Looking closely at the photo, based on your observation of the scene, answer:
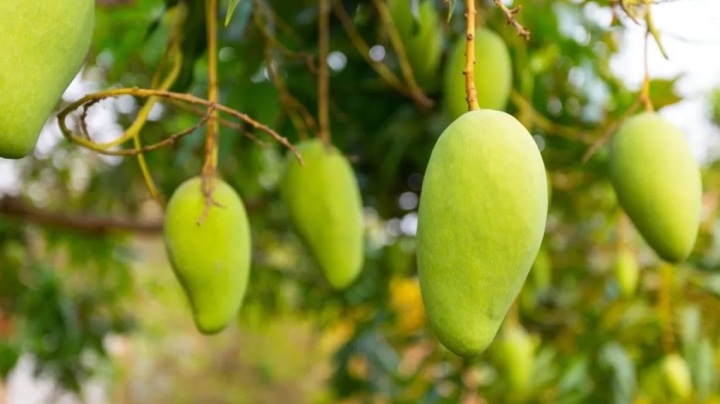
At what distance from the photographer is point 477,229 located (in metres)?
0.31

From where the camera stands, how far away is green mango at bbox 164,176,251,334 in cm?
42

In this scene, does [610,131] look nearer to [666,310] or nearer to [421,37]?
[421,37]

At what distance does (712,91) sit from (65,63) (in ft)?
7.03

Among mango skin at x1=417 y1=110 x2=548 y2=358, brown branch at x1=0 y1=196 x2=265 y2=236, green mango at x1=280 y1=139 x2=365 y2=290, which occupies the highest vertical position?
mango skin at x1=417 y1=110 x2=548 y2=358

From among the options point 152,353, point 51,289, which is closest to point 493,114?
point 51,289

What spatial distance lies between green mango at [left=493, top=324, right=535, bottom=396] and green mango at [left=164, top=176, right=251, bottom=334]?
0.45 meters

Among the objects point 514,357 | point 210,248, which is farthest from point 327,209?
point 514,357

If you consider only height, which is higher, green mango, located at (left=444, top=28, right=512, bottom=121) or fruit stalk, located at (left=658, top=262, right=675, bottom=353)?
green mango, located at (left=444, top=28, right=512, bottom=121)

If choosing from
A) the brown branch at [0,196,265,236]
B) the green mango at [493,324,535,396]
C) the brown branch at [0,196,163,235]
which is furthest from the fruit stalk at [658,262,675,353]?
the brown branch at [0,196,163,235]

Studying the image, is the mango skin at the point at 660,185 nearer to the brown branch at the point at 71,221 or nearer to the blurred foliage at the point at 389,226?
the blurred foliage at the point at 389,226

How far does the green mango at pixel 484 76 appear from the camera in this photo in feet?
1.73

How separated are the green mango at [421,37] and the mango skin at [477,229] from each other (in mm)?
277

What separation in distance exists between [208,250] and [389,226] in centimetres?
68

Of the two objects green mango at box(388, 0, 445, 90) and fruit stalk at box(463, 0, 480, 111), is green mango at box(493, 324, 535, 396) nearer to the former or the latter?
green mango at box(388, 0, 445, 90)
